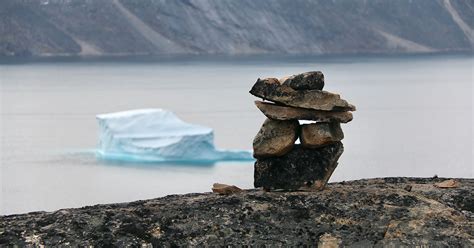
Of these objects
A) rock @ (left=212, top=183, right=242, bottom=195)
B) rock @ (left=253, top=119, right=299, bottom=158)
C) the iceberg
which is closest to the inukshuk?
rock @ (left=253, top=119, right=299, bottom=158)

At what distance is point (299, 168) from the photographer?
52.4 ft

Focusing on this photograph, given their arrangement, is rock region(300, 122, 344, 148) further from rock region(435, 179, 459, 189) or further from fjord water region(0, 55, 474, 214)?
fjord water region(0, 55, 474, 214)

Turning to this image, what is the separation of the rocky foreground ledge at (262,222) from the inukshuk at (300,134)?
0.94ft

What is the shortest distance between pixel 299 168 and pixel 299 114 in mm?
743

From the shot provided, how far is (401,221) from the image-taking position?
15.1m

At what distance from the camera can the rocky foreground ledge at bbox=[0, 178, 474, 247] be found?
14.5 metres

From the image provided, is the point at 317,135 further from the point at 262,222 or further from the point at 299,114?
the point at 262,222

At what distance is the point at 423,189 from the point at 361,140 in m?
69.9

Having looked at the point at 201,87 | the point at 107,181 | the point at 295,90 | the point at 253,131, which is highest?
the point at 295,90

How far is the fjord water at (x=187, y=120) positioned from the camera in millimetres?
59281

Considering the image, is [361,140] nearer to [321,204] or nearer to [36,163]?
[36,163]

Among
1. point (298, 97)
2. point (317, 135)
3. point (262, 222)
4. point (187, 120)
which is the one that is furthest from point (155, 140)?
point (262, 222)

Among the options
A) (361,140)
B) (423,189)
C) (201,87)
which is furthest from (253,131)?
(423,189)

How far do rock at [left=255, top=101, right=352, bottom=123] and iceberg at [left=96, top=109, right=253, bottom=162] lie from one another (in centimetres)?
4723
